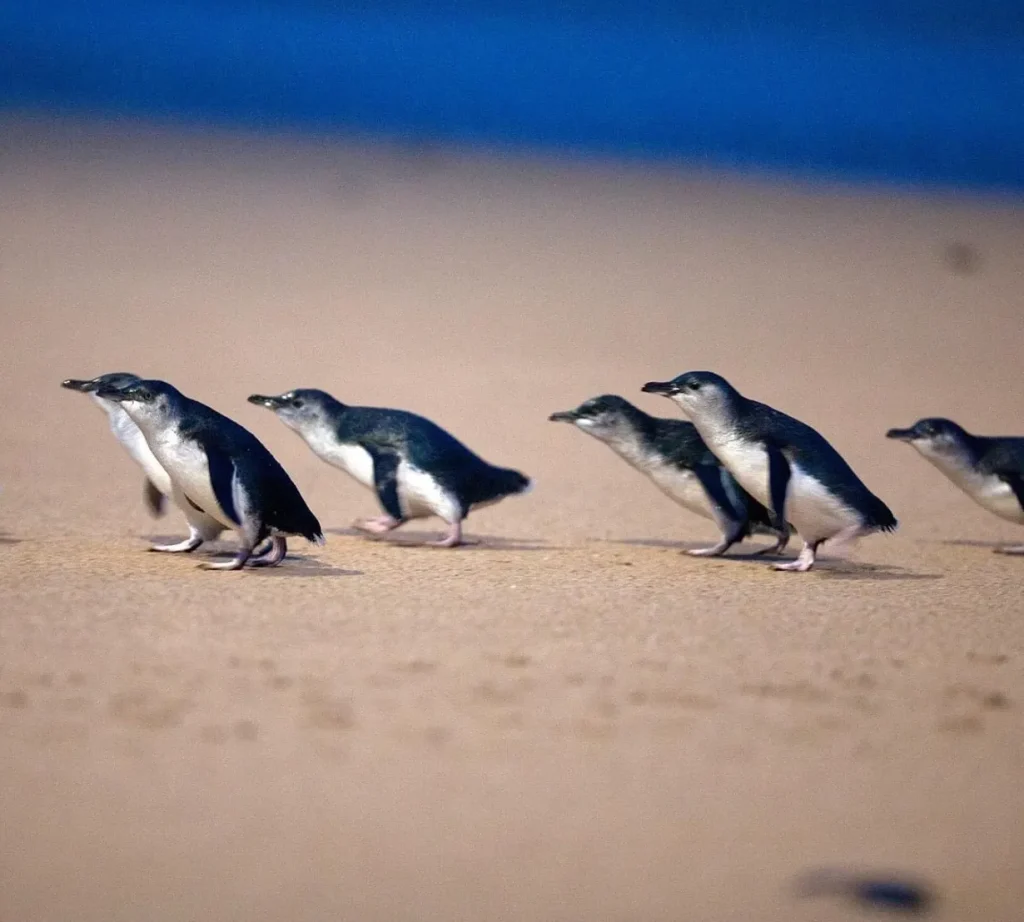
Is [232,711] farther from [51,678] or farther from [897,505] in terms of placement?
[897,505]

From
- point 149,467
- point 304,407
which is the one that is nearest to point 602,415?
point 304,407

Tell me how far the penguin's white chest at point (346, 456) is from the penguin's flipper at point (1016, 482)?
8.07 feet

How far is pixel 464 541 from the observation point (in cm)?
667

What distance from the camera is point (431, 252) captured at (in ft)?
51.6

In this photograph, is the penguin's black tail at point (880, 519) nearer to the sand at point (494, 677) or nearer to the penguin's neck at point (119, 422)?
the sand at point (494, 677)

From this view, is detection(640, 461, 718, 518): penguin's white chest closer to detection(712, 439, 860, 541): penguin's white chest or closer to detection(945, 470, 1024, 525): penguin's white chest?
detection(712, 439, 860, 541): penguin's white chest

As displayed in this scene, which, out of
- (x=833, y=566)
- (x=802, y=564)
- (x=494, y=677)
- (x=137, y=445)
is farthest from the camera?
(x=137, y=445)

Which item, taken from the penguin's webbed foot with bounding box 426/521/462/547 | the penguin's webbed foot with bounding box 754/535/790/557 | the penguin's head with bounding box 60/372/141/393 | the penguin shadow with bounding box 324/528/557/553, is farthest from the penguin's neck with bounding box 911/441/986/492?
the penguin's head with bounding box 60/372/141/393

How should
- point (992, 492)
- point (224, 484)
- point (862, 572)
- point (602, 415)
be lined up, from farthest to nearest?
point (602, 415) → point (992, 492) → point (862, 572) → point (224, 484)

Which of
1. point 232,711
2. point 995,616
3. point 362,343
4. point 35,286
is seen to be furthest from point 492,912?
point 35,286

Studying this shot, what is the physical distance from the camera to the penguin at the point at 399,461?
21.2 ft

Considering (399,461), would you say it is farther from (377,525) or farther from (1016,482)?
(1016,482)

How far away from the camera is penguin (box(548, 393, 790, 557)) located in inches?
250

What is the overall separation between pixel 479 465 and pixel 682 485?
80 centimetres
